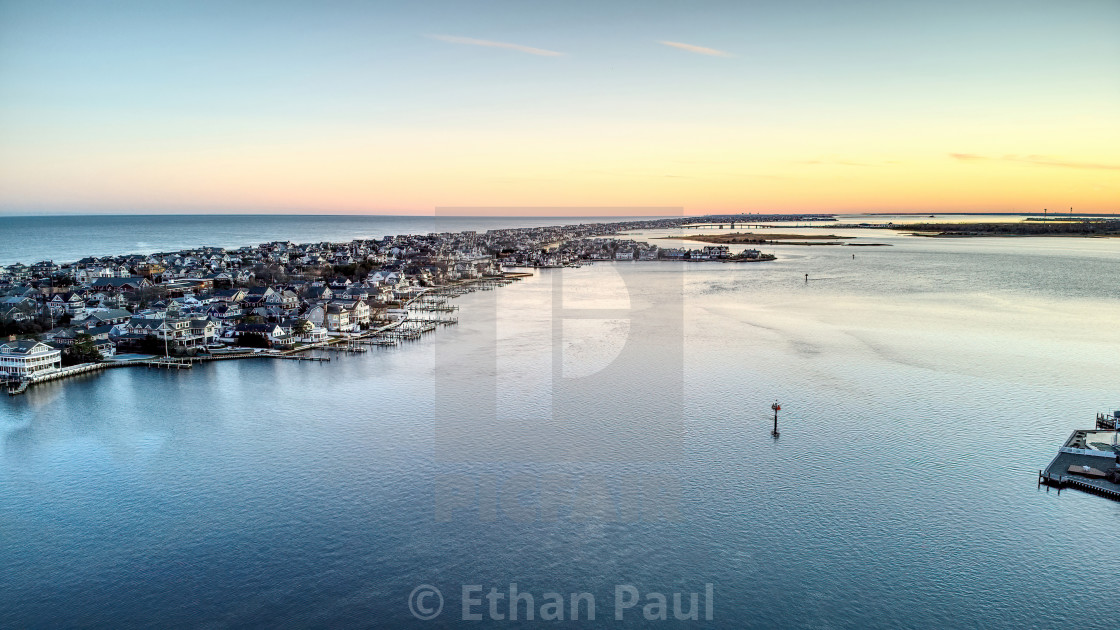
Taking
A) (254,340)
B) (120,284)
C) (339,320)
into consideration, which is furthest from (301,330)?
(120,284)

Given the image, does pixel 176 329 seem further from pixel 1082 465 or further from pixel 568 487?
pixel 1082 465

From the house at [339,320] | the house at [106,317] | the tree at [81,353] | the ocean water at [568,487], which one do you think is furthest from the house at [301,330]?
the house at [106,317]

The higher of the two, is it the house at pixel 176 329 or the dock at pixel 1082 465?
the house at pixel 176 329

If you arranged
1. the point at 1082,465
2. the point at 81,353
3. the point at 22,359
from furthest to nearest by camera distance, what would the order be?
the point at 81,353
the point at 22,359
the point at 1082,465

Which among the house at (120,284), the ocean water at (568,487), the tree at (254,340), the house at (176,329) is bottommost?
the ocean water at (568,487)

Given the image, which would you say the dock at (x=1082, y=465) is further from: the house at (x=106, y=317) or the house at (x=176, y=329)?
the house at (x=106, y=317)

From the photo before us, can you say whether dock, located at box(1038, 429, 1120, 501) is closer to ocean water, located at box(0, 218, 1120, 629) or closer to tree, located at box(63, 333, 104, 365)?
ocean water, located at box(0, 218, 1120, 629)
